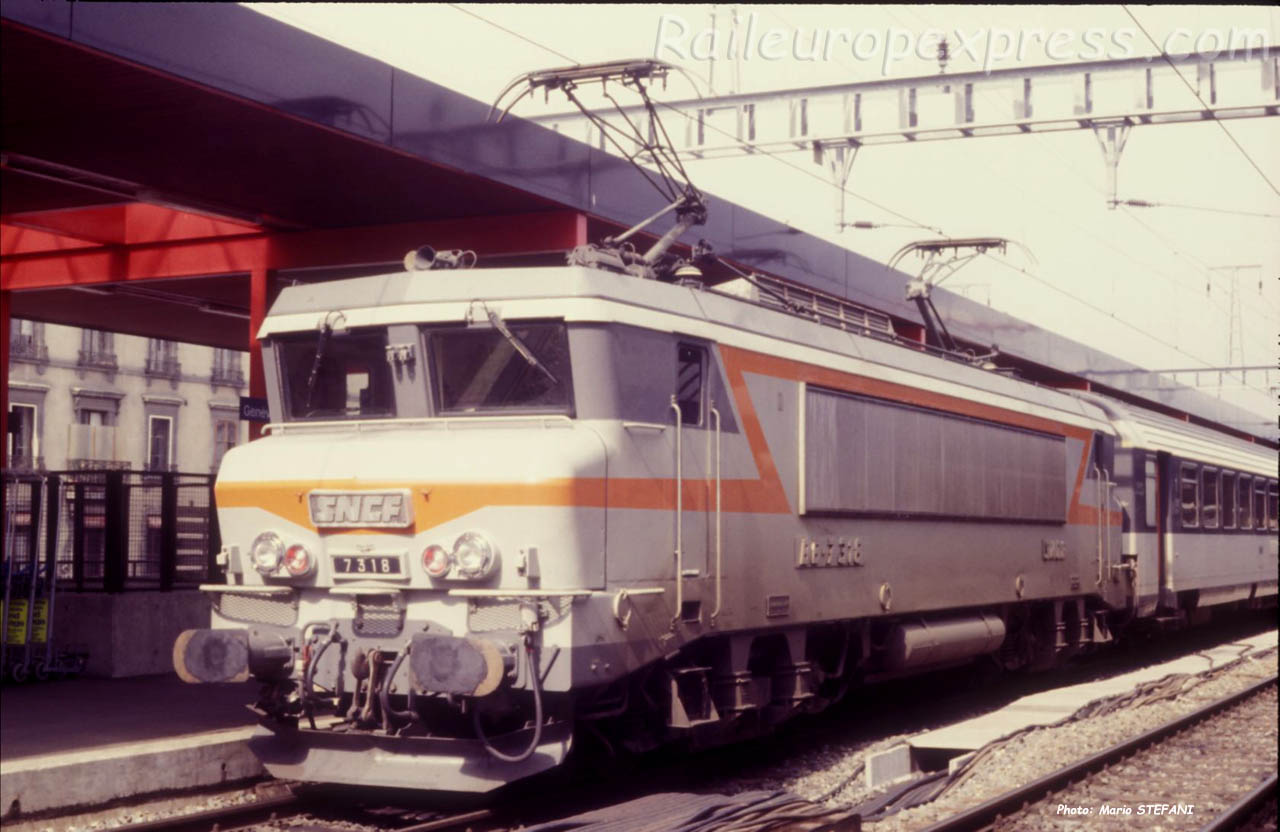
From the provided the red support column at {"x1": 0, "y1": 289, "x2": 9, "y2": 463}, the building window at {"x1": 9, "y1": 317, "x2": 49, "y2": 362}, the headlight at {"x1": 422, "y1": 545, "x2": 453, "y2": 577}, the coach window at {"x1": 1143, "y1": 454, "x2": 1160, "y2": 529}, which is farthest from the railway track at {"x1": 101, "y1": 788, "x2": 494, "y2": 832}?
the building window at {"x1": 9, "y1": 317, "x2": 49, "y2": 362}

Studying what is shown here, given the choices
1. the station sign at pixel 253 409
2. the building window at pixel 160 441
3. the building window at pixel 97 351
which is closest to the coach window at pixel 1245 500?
the station sign at pixel 253 409

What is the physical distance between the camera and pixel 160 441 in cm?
5347

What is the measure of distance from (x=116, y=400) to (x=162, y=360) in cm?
251

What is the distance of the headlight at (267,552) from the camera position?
946 cm

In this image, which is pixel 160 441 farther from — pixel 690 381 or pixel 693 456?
pixel 693 456

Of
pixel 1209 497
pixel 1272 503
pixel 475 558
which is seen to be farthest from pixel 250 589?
pixel 1272 503

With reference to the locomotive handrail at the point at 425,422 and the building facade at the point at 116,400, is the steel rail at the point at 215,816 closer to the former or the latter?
the locomotive handrail at the point at 425,422

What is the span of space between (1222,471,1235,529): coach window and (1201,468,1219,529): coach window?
55cm

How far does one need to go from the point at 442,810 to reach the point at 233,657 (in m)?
1.85

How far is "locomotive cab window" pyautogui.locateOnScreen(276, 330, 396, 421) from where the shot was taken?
388 inches

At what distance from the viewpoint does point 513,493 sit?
873 cm

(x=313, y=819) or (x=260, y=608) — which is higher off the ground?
(x=260, y=608)

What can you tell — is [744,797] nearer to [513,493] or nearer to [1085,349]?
[513,493]

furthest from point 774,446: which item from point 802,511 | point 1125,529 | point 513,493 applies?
point 1125,529
